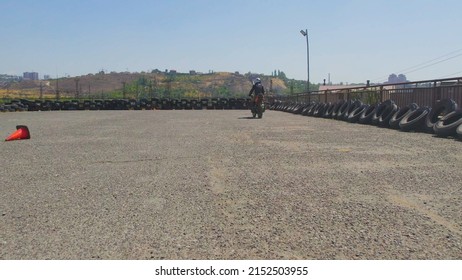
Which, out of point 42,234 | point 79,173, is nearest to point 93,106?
point 79,173

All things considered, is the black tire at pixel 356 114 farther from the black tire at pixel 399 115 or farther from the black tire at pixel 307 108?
the black tire at pixel 307 108

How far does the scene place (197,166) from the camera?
291 inches

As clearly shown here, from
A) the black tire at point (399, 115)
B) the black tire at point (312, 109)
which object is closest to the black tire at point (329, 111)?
the black tire at point (312, 109)

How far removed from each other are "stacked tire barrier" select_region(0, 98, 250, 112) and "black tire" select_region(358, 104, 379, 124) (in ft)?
92.8

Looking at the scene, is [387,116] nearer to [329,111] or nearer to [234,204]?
[329,111]

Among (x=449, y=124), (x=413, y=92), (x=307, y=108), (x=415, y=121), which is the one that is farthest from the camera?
(x=307, y=108)

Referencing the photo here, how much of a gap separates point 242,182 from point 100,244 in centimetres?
271

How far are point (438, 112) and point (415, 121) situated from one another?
0.67 meters

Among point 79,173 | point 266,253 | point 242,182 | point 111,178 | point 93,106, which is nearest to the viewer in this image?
point 266,253

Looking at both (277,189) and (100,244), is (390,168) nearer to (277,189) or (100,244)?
(277,189)

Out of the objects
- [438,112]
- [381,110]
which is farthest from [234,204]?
[381,110]

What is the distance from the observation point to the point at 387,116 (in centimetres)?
1523

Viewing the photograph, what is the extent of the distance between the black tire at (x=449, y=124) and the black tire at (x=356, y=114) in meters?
5.80

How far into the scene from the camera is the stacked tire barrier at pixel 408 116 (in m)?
11.6
